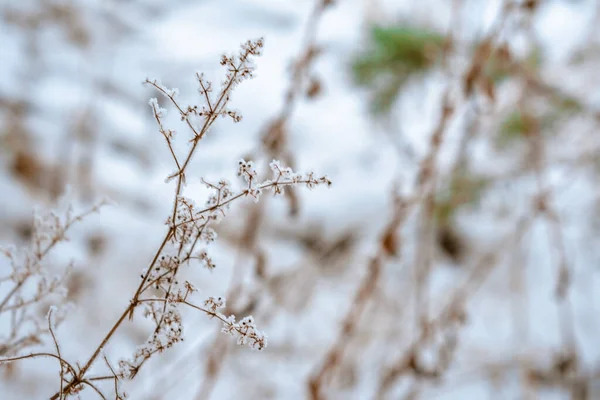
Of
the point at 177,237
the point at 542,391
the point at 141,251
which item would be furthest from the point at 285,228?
the point at 177,237

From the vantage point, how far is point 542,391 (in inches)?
72.6

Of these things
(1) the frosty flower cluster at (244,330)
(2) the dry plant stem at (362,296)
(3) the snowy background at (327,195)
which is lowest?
(1) the frosty flower cluster at (244,330)

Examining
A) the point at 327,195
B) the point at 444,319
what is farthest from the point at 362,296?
the point at 327,195

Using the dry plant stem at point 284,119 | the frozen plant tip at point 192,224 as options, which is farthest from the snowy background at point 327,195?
the frozen plant tip at point 192,224

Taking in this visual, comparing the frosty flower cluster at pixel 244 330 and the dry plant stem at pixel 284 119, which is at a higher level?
the dry plant stem at pixel 284 119

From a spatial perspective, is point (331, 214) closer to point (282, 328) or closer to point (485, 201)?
point (485, 201)

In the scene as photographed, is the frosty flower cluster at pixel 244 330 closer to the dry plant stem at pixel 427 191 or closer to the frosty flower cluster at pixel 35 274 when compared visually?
the frosty flower cluster at pixel 35 274

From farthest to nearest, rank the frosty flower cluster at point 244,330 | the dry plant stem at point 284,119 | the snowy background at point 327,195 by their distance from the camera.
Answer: the snowy background at point 327,195 < the dry plant stem at point 284,119 < the frosty flower cluster at point 244,330

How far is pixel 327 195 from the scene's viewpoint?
10.0 feet

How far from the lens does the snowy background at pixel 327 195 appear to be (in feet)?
2.77

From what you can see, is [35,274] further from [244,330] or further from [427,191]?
[427,191]

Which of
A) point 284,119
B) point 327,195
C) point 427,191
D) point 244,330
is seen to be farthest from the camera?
point 327,195

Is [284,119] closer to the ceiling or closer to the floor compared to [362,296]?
closer to the ceiling

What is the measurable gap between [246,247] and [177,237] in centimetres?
37
